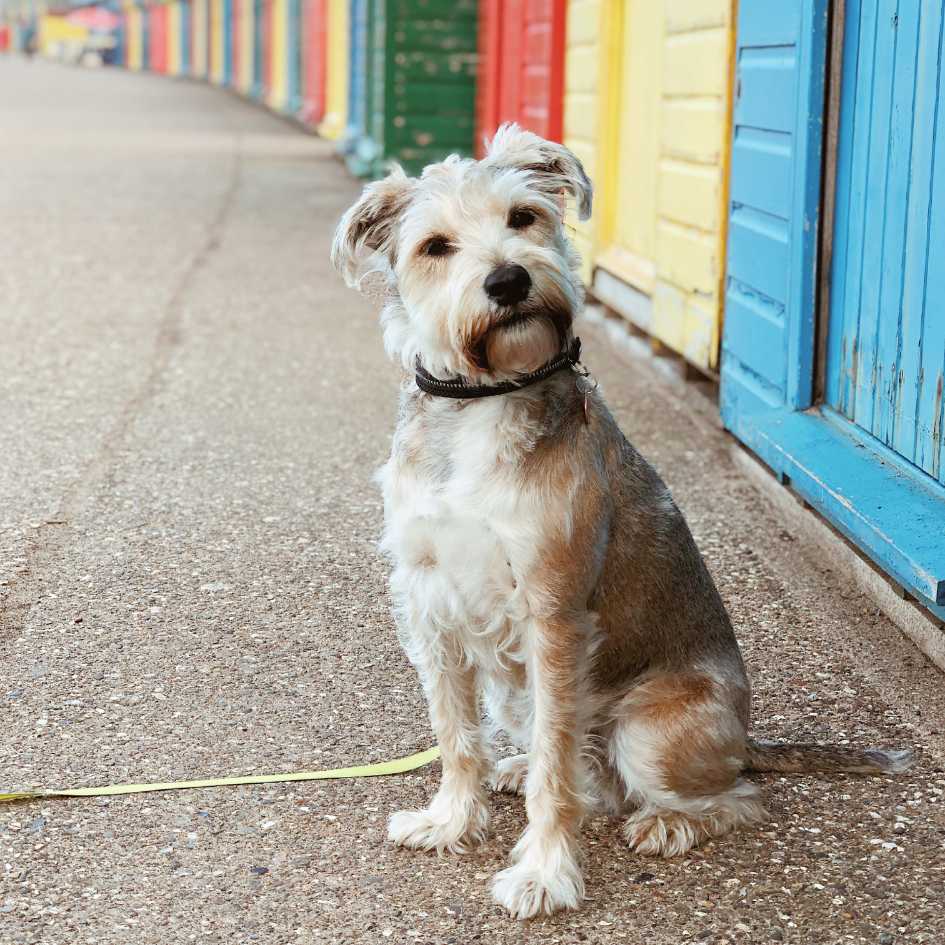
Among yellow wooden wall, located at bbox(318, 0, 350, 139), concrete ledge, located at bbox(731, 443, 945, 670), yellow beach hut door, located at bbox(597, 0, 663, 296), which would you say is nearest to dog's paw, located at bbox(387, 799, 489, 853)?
concrete ledge, located at bbox(731, 443, 945, 670)

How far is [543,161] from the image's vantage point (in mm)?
3229

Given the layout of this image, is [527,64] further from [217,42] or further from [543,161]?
[217,42]

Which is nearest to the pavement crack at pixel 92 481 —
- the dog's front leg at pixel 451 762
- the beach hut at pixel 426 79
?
the dog's front leg at pixel 451 762

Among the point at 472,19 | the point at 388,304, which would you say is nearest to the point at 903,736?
the point at 388,304

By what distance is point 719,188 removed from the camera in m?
6.70

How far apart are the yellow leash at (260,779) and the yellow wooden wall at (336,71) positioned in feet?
56.3

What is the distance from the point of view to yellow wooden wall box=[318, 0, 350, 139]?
20.6 meters

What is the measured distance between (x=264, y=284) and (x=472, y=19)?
5406 millimetres

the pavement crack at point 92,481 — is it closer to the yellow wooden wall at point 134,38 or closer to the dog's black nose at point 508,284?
the dog's black nose at point 508,284

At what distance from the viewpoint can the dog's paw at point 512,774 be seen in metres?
3.64

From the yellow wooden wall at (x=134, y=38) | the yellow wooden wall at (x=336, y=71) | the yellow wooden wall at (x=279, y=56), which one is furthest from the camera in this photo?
the yellow wooden wall at (x=134, y=38)

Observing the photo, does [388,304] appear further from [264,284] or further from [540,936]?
[264,284]

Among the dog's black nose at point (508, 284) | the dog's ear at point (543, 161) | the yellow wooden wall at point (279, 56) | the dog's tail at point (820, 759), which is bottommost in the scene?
the dog's tail at point (820, 759)

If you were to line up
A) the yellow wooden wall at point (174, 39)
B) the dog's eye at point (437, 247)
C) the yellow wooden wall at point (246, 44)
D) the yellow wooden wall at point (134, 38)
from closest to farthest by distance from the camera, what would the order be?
1. the dog's eye at point (437, 247)
2. the yellow wooden wall at point (246, 44)
3. the yellow wooden wall at point (174, 39)
4. the yellow wooden wall at point (134, 38)
